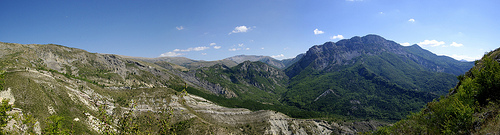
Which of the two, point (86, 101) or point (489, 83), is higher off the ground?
point (489, 83)

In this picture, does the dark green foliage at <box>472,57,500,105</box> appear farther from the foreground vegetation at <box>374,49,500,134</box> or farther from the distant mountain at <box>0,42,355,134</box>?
the distant mountain at <box>0,42,355,134</box>

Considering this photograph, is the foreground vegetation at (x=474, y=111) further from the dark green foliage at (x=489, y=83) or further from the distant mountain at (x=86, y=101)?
the distant mountain at (x=86, y=101)

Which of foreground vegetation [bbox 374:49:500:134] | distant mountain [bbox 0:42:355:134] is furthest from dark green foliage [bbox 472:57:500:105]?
distant mountain [bbox 0:42:355:134]

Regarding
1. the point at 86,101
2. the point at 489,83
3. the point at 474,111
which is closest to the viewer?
the point at 474,111

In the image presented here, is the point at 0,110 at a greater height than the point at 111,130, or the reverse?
the point at 0,110

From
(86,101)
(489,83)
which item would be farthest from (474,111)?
(86,101)

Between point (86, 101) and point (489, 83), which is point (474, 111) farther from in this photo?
point (86, 101)

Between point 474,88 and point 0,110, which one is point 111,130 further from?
point 474,88

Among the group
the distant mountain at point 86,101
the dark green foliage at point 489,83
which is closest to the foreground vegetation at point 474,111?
the dark green foliage at point 489,83

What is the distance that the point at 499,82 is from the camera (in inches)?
929

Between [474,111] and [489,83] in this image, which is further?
[489,83]

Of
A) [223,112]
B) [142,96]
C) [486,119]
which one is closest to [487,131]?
[486,119]

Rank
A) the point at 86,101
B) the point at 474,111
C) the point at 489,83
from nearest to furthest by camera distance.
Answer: the point at 474,111, the point at 489,83, the point at 86,101

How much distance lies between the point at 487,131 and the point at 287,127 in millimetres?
130807
